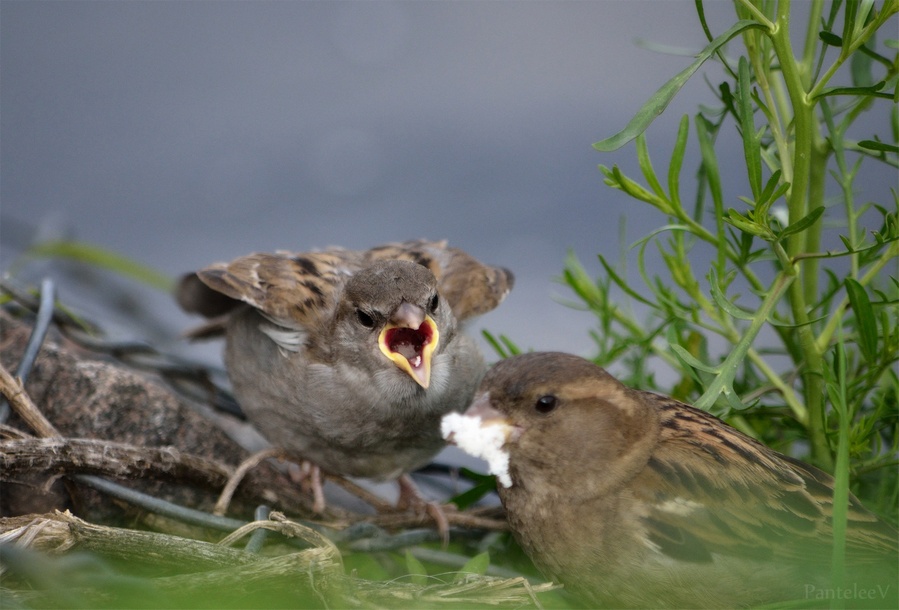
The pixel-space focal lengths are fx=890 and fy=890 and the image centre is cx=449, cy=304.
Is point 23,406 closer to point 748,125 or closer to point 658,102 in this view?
point 658,102

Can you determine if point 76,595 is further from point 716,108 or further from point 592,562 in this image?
point 716,108

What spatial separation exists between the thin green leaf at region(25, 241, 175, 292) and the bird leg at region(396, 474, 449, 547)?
3.52 ft

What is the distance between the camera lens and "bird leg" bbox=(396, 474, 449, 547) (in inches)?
79.1

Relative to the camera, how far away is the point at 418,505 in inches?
91.3

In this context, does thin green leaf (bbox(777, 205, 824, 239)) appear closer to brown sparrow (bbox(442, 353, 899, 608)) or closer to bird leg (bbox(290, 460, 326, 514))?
brown sparrow (bbox(442, 353, 899, 608))

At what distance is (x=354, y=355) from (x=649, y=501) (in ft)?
2.67

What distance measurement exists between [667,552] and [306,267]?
127 centimetres

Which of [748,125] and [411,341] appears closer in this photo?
[748,125]

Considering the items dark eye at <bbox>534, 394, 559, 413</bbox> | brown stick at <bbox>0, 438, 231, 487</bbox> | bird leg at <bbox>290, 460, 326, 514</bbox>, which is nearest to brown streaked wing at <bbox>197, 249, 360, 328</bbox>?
bird leg at <bbox>290, 460, 326, 514</bbox>

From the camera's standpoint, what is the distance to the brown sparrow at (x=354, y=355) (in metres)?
2.01

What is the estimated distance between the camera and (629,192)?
1.73 metres

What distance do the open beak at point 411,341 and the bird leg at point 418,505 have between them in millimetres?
307

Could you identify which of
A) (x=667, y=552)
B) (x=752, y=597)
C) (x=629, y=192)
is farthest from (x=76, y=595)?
(x=629, y=192)

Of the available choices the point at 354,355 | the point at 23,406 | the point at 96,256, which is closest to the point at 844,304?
the point at 354,355
